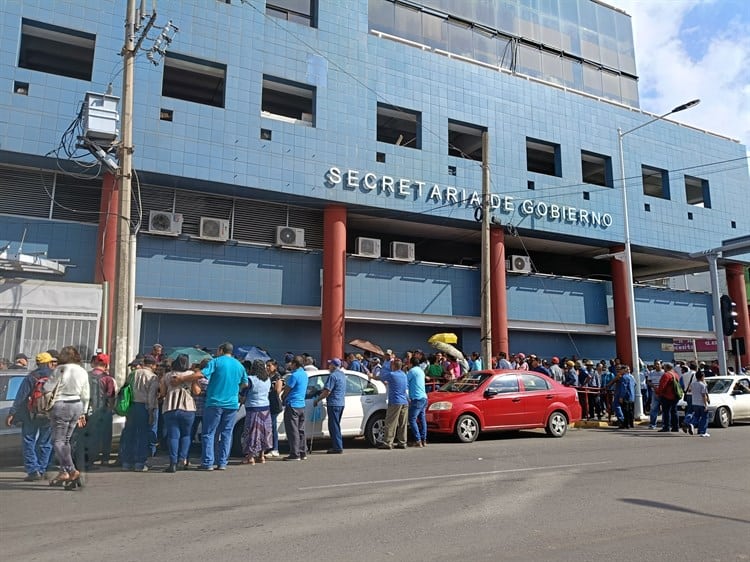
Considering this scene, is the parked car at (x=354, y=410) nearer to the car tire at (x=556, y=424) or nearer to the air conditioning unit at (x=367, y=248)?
the car tire at (x=556, y=424)

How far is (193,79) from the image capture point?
2098cm

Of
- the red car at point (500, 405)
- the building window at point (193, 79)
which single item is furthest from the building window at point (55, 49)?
the red car at point (500, 405)

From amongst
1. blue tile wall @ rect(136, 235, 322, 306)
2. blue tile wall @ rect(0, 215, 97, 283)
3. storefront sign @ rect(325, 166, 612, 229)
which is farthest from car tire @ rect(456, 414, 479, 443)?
blue tile wall @ rect(0, 215, 97, 283)

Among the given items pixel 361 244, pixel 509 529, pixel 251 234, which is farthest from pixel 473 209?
pixel 509 529

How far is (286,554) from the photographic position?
16.1 ft

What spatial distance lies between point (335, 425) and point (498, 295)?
1335 cm

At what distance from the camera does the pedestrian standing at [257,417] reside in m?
9.75

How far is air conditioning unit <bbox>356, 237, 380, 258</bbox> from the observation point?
21266mm

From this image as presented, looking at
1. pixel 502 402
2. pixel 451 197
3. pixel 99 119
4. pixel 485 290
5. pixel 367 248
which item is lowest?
pixel 502 402

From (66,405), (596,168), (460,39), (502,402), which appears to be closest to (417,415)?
(502,402)

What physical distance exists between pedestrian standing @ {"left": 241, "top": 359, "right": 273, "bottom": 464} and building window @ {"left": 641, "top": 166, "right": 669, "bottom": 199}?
23700 millimetres

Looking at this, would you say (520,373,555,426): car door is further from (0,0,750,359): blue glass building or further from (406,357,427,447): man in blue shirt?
(0,0,750,359): blue glass building

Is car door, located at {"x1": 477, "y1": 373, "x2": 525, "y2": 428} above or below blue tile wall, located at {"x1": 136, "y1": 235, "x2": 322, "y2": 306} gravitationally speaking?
below

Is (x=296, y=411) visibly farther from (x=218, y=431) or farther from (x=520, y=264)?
(x=520, y=264)
